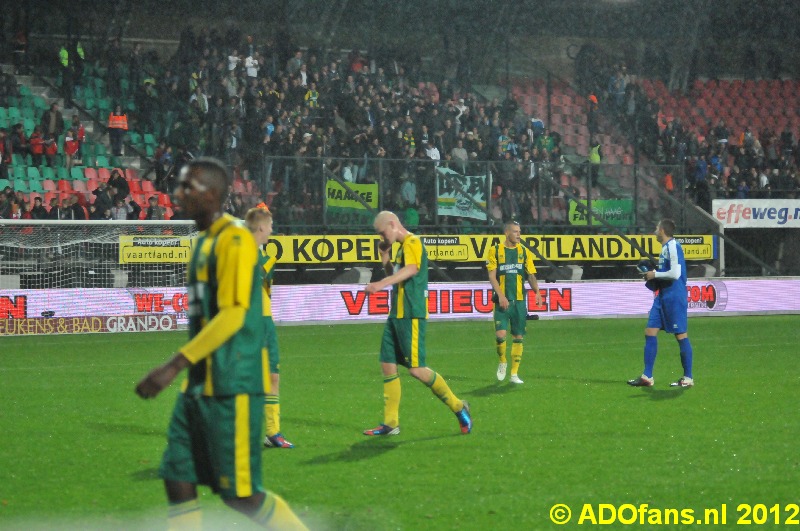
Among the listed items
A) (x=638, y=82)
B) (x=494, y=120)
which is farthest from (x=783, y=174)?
(x=494, y=120)

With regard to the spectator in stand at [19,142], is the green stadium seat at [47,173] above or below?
below

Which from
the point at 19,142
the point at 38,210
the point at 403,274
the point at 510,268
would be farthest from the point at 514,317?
the point at 19,142

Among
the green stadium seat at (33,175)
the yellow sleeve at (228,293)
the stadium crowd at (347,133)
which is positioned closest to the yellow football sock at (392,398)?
the yellow sleeve at (228,293)

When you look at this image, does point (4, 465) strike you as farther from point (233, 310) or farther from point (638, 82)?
point (638, 82)

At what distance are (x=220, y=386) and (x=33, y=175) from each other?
901 inches

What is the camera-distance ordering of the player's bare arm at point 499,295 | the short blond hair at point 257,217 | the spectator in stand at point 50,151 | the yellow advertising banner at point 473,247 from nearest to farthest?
the short blond hair at point 257,217
the player's bare arm at point 499,295
the yellow advertising banner at point 473,247
the spectator in stand at point 50,151

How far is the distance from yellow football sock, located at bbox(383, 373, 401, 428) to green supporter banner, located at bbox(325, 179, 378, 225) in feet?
53.5

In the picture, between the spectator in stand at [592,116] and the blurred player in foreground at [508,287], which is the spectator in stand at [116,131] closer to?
the spectator in stand at [592,116]

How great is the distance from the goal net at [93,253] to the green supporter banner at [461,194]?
20.2ft

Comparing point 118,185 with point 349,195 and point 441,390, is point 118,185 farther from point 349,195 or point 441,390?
point 441,390

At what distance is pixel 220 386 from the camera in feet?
15.2

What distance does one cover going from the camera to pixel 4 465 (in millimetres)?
8180

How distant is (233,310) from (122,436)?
5499 mm

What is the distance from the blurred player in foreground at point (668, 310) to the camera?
41.6ft
